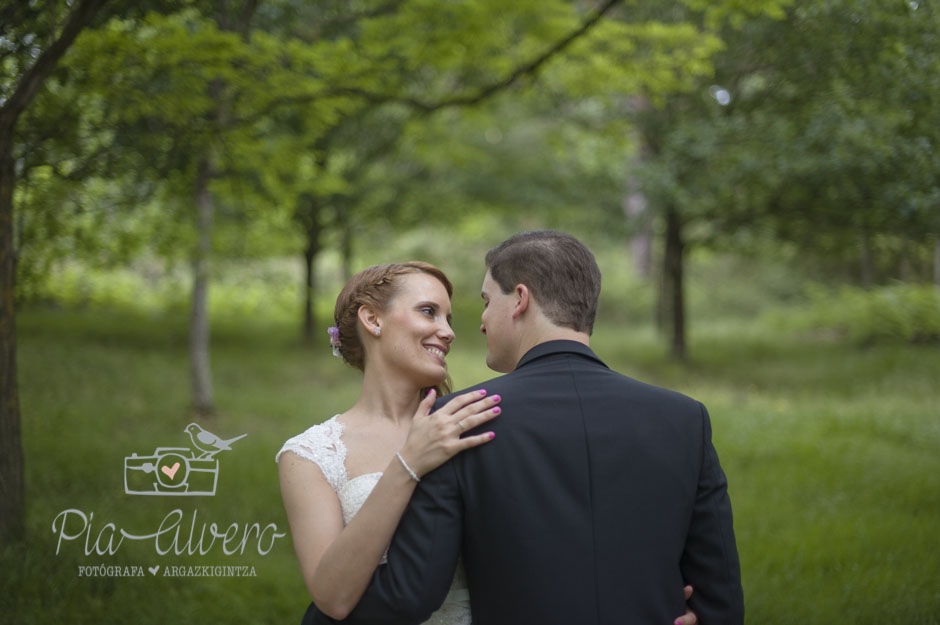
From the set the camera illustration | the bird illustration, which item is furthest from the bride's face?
the bird illustration

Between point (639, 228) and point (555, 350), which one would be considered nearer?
point (555, 350)

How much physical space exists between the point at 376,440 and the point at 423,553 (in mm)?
769

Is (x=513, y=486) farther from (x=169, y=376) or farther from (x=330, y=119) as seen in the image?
(x=169, y=376)

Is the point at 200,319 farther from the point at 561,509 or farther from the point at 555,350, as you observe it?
the point at 561,509

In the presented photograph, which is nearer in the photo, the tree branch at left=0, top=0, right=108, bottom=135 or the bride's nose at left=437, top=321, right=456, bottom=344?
the bride's nose at left=437, top=321, right=456, bottom=344

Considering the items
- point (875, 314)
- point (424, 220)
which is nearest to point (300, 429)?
point (424, 220)

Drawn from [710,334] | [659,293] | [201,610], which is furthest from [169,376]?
[710,334]

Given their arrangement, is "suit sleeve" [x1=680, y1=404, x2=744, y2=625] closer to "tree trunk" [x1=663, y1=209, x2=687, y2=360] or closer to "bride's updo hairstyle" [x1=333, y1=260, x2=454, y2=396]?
"bride's updo hairstyle" [x1=333, y1=260, x2=454, y2=396]

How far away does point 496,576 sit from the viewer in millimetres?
2094

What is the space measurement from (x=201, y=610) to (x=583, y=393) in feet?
11.5

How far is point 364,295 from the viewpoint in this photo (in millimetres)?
2844

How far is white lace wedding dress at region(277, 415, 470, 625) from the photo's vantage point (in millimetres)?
2486

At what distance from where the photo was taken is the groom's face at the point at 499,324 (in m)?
2.29

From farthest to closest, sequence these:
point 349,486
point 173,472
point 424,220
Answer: point 424,220 → point 173,472 → point 349,486
